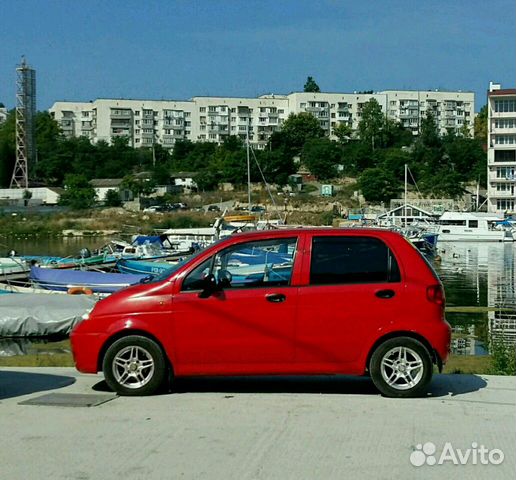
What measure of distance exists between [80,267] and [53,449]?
34.5 m

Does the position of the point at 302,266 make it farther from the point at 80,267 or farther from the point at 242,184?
the point at 242,184

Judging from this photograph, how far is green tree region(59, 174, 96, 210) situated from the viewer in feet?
359

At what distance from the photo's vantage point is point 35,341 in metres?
20.8

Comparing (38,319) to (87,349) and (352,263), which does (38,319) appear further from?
(352,263)

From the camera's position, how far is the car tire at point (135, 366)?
952 centimetres

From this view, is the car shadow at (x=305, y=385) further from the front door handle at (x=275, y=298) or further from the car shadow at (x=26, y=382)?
the front door handle at (x=275, y=298)

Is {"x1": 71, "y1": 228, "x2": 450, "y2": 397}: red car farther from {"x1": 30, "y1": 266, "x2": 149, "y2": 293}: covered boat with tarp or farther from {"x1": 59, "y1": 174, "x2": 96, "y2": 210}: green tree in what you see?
{"x1": 59, "y1": 174, "x2": 96, "y2": 210}: green tree

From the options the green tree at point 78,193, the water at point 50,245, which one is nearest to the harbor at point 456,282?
the water at point 50,245

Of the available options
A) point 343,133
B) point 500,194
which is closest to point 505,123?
point 500,194

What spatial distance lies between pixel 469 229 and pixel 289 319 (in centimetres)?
7598

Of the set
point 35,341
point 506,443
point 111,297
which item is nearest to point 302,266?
point 111,297

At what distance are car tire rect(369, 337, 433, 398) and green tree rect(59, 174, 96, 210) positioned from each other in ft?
331

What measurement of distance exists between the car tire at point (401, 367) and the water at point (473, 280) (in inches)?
350

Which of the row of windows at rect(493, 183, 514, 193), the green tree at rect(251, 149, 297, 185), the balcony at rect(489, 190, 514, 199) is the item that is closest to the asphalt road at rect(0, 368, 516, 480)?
the balcony at rect(489, 190, 514, 199)
